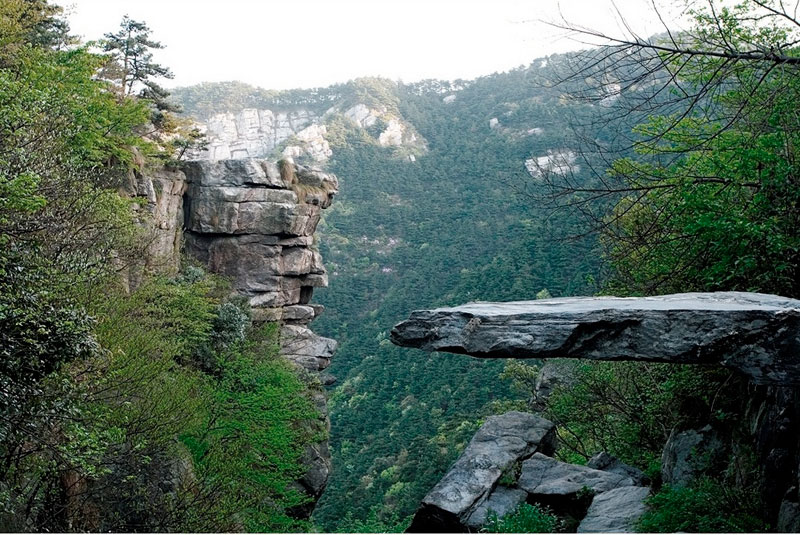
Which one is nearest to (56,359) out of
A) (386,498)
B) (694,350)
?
(694,350)

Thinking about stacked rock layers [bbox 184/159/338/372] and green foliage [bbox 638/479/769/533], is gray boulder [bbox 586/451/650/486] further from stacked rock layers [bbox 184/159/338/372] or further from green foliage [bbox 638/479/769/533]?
stacked rock layers [bbox 184/159/338/372]

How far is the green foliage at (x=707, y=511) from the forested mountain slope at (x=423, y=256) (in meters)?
3.79

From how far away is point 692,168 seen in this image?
8.71m

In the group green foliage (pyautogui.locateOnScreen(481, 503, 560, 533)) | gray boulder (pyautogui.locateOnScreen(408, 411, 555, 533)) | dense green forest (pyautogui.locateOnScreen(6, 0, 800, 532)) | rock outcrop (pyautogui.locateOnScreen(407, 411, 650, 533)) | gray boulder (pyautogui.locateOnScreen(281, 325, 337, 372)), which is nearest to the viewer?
dense green forest (pyautogui.locateOnScreen(6, 0, 800, 532))

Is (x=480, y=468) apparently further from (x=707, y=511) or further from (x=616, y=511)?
(x=707, y=511)

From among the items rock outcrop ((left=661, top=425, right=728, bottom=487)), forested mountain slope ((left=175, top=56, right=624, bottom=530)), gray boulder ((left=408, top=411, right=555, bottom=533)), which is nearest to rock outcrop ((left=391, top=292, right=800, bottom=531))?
rock outcrop ((left=661, top=425, right=728, bottom=487))

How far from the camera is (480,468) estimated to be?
10961 mm

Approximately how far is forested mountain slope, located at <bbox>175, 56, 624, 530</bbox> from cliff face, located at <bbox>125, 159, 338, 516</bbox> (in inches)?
285

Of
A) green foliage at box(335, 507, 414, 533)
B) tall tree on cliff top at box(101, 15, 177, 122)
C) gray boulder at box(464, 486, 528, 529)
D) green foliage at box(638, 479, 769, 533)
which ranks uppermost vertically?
tall tree on cliff top at box(101, 15, 177, 122)

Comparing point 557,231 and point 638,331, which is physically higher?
point 638,331

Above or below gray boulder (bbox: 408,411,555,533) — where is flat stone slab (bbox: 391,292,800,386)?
above

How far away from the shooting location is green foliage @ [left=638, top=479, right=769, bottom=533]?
5832mm

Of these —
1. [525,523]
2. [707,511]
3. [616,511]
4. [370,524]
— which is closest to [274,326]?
[370,524]

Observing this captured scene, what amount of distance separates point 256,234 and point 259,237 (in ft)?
0.58
